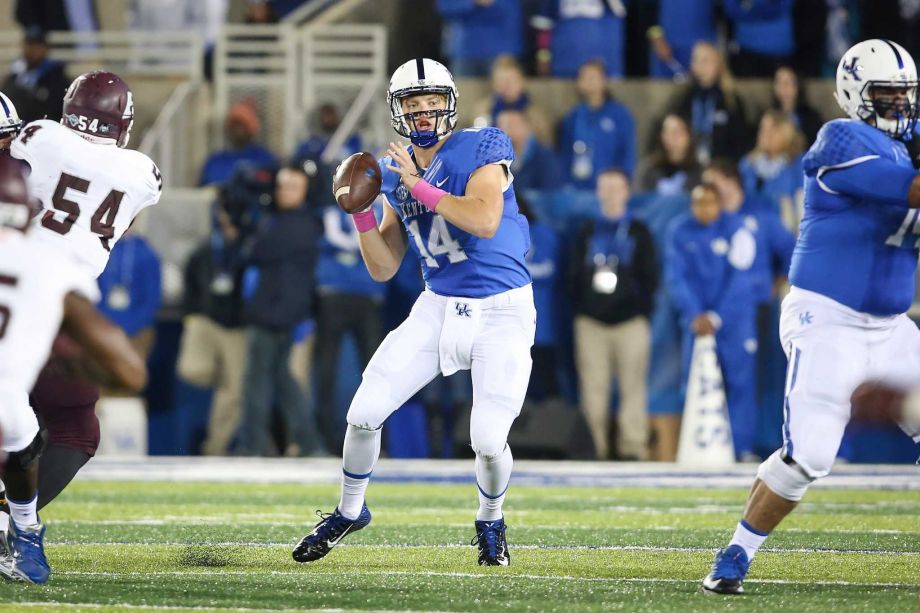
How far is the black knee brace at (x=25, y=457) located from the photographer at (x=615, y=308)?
215 inches

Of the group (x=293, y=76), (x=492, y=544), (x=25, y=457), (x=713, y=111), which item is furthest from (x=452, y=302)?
(x=293, y=76)

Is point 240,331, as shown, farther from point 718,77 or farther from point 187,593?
point 187,593

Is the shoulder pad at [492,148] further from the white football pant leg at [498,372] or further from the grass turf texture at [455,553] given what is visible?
the grass turf texture at [455,553]

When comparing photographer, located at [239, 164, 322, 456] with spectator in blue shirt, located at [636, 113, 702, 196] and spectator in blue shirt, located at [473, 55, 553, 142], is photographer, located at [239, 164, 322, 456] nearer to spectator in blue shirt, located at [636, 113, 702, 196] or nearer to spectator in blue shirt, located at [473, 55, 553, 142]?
spectator in blue shirt, located at [473, 55, 553, 142]

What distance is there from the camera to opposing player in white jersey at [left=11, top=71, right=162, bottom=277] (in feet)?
16.6

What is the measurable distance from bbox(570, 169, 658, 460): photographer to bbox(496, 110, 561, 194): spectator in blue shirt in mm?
412

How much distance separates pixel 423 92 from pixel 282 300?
4.60 meters

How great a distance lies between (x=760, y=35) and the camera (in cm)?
1138

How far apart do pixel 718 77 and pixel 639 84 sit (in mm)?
645

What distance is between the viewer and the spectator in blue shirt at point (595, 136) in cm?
1042

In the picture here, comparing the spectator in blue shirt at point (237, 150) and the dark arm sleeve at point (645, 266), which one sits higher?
the spectator in blue shirt at point (237, 150)

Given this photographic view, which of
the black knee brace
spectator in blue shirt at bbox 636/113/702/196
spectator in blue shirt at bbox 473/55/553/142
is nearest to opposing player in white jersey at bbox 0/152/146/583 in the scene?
the black knee brace

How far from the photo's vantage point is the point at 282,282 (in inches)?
388

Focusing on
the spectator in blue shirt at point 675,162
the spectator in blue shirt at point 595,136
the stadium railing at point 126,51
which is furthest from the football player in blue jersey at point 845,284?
the stadium railing at point 126,51
